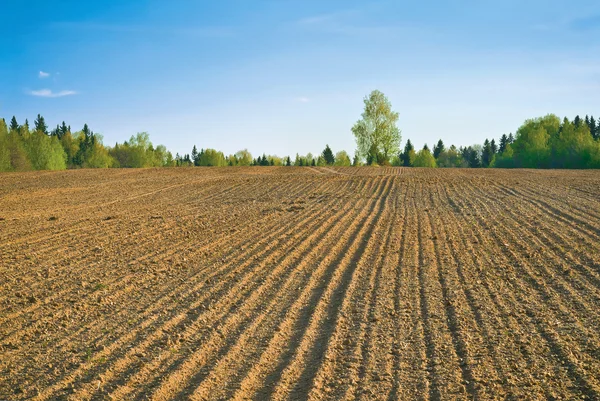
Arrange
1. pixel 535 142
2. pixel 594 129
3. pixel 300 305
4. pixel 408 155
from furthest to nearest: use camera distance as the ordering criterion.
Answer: pixel 408 155
pixel 594 129
pixel 535 142
pixel 300 305

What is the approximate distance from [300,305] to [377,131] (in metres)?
54.5

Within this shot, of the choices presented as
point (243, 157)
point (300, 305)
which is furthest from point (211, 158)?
point (300, 305)

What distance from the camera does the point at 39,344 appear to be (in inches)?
267

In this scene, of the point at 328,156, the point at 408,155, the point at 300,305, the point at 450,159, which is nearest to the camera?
the point at 300,305

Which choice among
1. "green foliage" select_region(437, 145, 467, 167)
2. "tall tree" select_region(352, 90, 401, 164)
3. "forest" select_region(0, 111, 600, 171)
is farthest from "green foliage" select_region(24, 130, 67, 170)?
"green foliage" select_region(437, 145, 467, 167)

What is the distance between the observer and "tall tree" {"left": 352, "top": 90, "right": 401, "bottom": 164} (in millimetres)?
60875

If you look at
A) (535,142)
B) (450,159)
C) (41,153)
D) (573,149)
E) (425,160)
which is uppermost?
(535,142)

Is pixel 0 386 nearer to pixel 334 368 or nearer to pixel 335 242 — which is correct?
pixel 334 368

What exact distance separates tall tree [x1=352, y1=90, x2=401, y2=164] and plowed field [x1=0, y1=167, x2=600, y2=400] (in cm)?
4327

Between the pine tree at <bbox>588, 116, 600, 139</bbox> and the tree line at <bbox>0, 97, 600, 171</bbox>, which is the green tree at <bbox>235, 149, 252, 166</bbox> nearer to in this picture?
the tree line at <bbox>0, 97, 600, 171</bbox>

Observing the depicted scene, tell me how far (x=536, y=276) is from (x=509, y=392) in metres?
5.15

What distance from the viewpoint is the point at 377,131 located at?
6125 centimetres

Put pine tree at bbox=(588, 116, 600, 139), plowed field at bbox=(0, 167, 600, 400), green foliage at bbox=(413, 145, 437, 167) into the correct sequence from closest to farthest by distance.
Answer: plowed field at bbox=(0, 167, 600, 400) → pine tree at bbox=(588, 116, 600, 139) → green foliage at bbox=(413, 145, 437, 167)

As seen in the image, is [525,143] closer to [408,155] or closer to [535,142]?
[535,142]
